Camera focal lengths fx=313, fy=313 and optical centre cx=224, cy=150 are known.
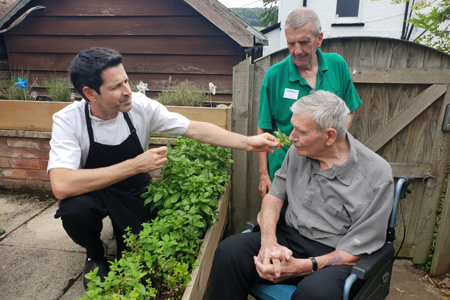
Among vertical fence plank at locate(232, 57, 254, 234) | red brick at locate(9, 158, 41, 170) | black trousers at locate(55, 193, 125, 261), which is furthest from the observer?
red brick at locate(9, 158, 41, 170)

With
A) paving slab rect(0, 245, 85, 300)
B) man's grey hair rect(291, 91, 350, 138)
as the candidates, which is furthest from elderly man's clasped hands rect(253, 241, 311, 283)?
paving slab rect(0, 245, 85, 300)

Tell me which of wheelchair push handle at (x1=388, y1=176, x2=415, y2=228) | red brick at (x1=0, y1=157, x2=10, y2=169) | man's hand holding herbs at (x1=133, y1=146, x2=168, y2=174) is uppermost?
man's hand holding herbs at (x1=133, y1=146, x2=168, y2=174)

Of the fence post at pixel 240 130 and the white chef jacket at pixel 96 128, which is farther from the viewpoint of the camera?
the fence post at pixel 240 130

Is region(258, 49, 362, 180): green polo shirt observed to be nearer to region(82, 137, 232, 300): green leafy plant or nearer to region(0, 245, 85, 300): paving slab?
region(82, 137, 232, 300): green leafy plant

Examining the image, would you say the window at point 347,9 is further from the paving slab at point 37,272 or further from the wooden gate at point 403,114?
the paving slab at point 37,272

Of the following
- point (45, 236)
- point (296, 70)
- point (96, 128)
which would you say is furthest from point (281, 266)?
point (45, 236)

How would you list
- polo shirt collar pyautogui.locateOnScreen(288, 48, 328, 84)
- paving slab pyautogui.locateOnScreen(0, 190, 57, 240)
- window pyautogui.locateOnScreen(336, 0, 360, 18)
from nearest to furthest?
polo shirt collar pyautogui.locateOnScreen(288, 48, 328, 84), paving slab pyautogui.locateOnScreen(0, 190, 57, 240), window pyautogui.locateOnScreen(336, 0, 360, 18)

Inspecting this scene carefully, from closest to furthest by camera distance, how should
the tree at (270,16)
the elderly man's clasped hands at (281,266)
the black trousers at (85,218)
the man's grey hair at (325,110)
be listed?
1. the elderly man's clasped hands at (281,266)
2. the man's grey hair at (325,110)
3. the black trousers at (85,218)
4. the tree at (270,16)

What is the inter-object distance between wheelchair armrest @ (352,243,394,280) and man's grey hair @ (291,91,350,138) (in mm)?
703

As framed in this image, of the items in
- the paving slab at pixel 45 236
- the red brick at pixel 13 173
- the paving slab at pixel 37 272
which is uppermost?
the red brick at pixel 13 173

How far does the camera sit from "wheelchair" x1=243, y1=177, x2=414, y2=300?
1.55 meters

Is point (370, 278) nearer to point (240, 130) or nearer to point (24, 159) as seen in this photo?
point (240, 130)

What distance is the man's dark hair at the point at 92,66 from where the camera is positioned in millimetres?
1993

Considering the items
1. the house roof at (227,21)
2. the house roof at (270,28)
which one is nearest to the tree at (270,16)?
the house roof at (270,28)
